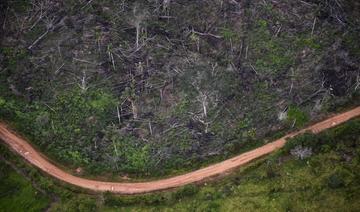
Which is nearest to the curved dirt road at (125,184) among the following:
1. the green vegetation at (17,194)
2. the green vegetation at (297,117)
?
the green vegetation at (17,194)

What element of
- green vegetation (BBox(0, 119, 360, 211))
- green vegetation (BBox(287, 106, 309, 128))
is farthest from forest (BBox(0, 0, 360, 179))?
green vegetation (BBox(0, 119, 360, 211))

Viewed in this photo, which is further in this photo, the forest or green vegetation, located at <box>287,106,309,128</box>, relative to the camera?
green vegetation, located at <box>287,106,309,128</box>

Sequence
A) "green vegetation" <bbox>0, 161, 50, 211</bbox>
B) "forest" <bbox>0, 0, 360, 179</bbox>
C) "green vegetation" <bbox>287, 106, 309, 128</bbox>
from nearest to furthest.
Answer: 1. "green vegetation" <bbox>0, 161, 50, 211</bbox>
2. "forest" <bbox>0, 0, 360, 179</bbox>
3. "green vegetation" <bbox>287, 106, 309, 128</bbox>

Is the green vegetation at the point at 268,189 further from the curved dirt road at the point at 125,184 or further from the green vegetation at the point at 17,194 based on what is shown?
the curved dirt road at the point at 125,184

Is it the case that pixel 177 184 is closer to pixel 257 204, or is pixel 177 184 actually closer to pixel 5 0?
pixel 257 204

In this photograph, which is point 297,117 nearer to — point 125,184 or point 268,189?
point 268,189

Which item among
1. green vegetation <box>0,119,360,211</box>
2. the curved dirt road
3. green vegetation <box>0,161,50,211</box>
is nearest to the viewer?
green vegetation <box>0,161,50,211</box>

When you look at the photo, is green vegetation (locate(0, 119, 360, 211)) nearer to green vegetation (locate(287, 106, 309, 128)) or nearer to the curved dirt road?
the curved dirt road

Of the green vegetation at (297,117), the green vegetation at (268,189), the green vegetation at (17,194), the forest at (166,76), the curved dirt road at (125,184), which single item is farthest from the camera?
the green vegetation at (297,117)
